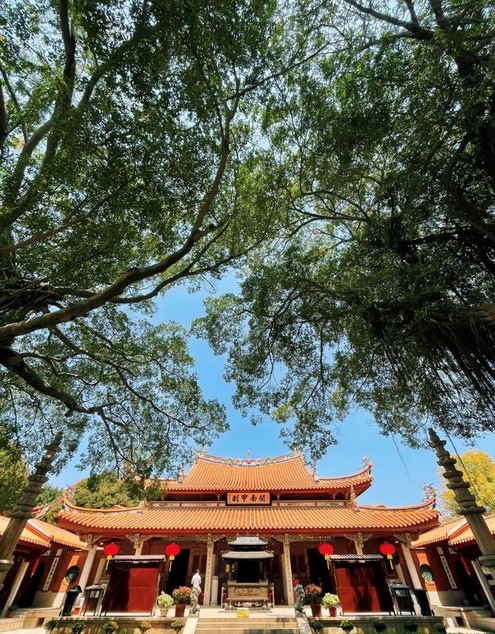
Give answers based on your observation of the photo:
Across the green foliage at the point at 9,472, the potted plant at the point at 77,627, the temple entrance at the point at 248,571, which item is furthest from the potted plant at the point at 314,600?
the green foliage at the point at 9,472

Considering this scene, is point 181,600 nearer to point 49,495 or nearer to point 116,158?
point 116,158

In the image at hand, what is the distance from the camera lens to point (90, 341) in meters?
6.82

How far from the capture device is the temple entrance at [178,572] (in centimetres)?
1130

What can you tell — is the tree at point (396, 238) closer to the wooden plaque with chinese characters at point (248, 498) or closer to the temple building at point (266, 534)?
the temple building at point (266, 534)

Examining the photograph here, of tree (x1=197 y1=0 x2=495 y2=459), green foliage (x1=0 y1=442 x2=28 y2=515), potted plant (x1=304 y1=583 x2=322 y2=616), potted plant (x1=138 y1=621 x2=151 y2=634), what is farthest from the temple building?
tree (x1=197 y1=0 x2=495 y2=459)

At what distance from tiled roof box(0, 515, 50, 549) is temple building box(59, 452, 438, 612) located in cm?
78

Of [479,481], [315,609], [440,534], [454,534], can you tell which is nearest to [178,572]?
[315,609]

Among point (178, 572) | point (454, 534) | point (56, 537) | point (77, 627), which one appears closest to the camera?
point (77, 627)

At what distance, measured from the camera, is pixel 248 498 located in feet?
41.5

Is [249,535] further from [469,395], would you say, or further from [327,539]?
[469,395]

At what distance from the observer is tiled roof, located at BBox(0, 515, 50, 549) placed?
937 cm

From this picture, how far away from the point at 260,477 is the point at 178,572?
15.0 ft

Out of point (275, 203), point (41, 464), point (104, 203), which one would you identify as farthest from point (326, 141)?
point (41, 464)

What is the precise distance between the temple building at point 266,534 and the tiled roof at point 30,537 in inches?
30.9
